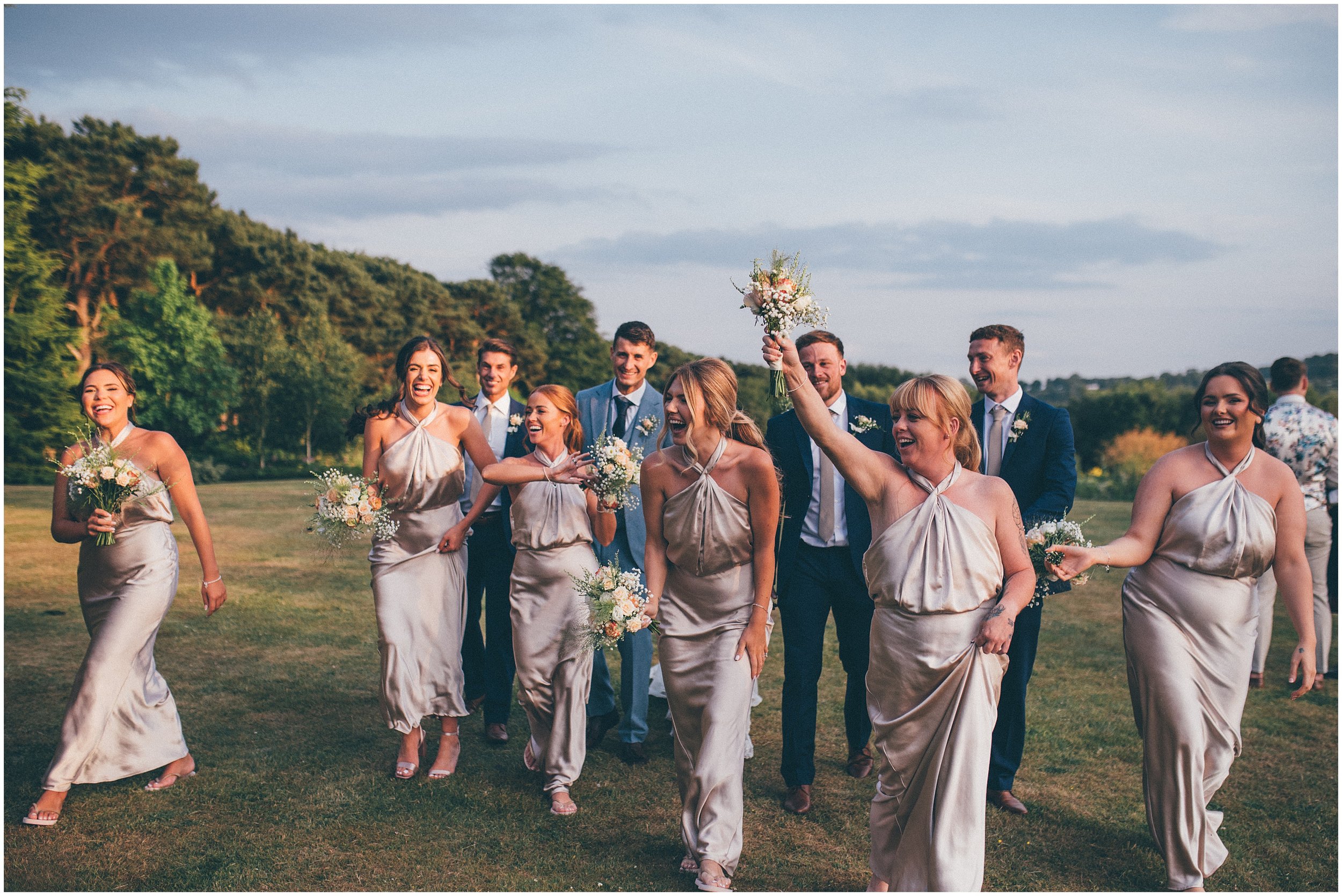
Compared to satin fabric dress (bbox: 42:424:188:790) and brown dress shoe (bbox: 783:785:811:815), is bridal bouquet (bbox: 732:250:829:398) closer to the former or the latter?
brown dress shoe (bbox: 783:785:811:815)

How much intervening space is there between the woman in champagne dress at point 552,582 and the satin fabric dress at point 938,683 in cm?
211

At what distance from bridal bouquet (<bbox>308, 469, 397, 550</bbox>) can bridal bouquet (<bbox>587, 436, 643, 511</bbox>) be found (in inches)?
56.2

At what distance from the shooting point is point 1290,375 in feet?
26.9

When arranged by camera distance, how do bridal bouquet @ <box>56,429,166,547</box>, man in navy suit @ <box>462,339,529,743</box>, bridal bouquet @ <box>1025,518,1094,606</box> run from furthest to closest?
man in navy suit @ <box>462,339,529,743</box>
bridal bouquet @ <box>56,429,166,547</box>
bridal bouquet @ <box>1025,518,1094,606</box>

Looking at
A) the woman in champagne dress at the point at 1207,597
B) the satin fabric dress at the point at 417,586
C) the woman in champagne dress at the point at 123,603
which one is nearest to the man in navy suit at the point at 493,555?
the satin fabric dress at the point at 417,586

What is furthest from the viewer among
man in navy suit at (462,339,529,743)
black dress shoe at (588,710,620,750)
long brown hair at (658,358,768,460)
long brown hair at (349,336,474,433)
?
man in navy suit at (462,339,529,743)

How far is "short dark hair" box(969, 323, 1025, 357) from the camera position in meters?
5.54

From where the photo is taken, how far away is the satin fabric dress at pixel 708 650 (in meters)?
4.51

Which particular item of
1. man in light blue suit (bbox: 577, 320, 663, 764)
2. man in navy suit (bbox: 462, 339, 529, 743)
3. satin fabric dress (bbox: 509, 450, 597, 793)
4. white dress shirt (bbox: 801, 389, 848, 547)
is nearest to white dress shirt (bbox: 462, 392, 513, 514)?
man in navy suit (bbox: 462, 339, 529, 743)

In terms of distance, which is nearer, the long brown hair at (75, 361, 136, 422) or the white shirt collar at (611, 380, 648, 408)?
the long brown hair at (75, 361, 136, 422)

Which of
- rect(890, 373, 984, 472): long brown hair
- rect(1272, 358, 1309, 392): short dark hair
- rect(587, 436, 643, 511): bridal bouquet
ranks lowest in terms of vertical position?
rect(587, 436, 643, 511): bridal bouquet

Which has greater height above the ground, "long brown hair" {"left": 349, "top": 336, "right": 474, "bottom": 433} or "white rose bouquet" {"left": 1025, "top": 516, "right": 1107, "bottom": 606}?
"long brown hair" {"left": 349, "top": 336, "right": 474, "bottom": 433}

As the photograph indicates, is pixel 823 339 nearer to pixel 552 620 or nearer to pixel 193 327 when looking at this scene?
pixel 552 620

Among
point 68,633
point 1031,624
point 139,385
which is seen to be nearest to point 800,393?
point 1031,624
